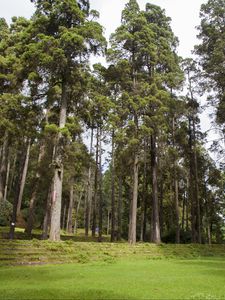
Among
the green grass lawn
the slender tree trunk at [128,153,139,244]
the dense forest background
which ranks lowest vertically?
the green grass lawn

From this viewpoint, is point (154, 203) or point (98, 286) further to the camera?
point (154, 203)

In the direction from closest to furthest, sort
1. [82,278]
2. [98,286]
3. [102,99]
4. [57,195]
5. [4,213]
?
[98,286] → [82,278] → [57,195] → [102,99] → [4,213]

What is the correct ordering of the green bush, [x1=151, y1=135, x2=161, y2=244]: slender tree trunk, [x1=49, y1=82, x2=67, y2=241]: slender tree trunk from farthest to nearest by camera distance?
the green bush, [x1=151, y1=135, x2=161, y2=244]: slender tree trunk, [x1=49, y1=82, x2=67, y2=241]: slender tree trunk

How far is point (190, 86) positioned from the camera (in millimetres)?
26422

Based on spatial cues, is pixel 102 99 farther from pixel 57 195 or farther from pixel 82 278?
pixel 82 278

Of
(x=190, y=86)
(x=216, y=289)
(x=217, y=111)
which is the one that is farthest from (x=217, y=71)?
(x=216, y=289)

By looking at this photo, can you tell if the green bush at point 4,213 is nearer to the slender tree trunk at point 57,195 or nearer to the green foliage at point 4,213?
the green foliage at point 4,213

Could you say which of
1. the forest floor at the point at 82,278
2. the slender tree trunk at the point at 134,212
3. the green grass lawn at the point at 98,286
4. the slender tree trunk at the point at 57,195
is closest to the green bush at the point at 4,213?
the slender tree trunk at the point at 134,212

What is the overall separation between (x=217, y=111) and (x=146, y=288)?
15464mm

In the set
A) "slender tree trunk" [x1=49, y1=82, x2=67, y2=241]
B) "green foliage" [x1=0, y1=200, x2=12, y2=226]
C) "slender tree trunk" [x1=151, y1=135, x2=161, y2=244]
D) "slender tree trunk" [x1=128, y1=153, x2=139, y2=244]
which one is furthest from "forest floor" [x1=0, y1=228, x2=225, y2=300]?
"green foliage" [x1=0, y1=200, x2=12, y2=226]

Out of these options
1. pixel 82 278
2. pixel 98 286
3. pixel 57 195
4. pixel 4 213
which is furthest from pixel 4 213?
pixel 98 286

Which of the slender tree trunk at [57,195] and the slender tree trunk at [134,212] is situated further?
the slender tree trunk at [134,212]

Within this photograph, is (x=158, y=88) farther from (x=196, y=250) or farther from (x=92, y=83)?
(x=196, y=250)

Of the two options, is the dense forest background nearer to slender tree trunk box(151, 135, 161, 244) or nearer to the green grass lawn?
slender tree trunk box(151, 135, 161, 244)
